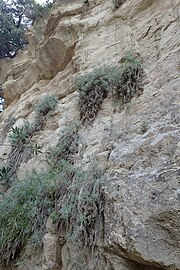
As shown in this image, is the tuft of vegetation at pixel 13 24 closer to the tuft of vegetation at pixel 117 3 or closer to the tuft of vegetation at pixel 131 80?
the tuft of vegetation at pixel 117 3

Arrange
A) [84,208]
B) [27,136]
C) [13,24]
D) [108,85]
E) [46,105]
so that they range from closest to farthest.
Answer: [84,208]
[108,85]
[27,136]
[46,105]
[13,24]

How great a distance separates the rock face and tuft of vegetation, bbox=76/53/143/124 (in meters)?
0.12

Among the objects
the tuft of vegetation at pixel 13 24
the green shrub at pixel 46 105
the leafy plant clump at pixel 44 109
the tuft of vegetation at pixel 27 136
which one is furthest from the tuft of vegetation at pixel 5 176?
the tuft of vegetation at pixel 13 24

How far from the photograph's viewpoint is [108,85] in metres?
4.79

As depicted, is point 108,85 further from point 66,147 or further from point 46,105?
point 46,105

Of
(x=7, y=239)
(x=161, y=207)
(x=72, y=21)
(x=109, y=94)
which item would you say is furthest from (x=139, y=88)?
(x=72, y=21)

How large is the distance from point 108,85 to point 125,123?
38.1 inches

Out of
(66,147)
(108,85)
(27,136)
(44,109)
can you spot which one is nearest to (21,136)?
(27,136)

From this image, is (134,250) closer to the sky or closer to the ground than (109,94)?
closer to the ground

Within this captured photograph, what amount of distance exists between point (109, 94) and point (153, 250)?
8.84 ft

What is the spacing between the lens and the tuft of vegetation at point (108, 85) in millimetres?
4453

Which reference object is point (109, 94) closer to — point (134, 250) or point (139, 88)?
point (139, 88)

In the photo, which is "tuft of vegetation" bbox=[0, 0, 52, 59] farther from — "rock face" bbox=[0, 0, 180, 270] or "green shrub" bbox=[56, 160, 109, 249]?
"green shrub" bbox=[56, 160, 109, 249]

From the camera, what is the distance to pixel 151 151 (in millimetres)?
3266
